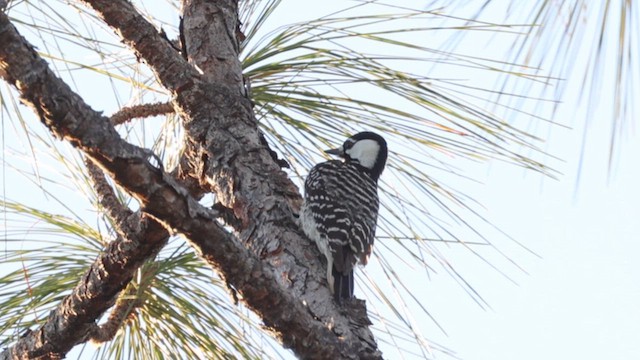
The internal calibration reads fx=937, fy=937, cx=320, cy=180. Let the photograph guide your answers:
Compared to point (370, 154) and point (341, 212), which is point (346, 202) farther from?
point (370, 154)

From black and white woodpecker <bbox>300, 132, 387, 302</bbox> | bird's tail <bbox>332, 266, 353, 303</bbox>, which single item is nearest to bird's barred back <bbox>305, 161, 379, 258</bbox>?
black and white woodpecker <bbox>300, 132, 387, 302</bbox>

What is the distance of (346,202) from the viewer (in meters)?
4.01

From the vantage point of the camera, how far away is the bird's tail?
2462 mm

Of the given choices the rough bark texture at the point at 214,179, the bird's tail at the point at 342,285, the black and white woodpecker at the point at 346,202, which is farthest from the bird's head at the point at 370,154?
the bird's tail at the point at 342,285

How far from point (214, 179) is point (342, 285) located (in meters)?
0.51

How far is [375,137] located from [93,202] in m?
1.42

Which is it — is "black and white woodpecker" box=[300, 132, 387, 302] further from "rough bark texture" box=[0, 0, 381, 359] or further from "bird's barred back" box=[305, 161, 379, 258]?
"rough bark texture" box=[0, 0, 381, 359]

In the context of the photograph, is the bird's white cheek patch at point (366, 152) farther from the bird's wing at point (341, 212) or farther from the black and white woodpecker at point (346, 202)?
the bird's wing at point (341, 212)

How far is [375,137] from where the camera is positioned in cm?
A: 425

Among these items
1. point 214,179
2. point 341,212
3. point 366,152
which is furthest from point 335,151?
point 214,179

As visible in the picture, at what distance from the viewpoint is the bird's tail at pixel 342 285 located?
2462 millimetres

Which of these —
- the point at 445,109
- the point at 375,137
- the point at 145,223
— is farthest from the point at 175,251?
the point at 375,137

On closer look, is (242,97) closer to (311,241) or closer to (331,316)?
(311,241)

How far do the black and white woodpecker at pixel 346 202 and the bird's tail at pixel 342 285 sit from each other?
0.02m
